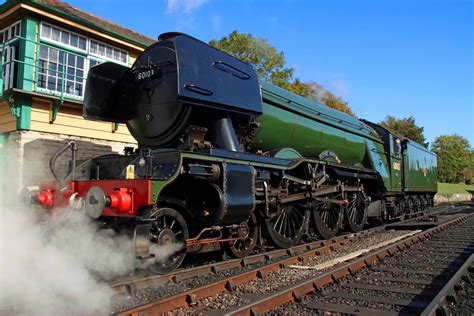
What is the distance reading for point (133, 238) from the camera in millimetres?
4762

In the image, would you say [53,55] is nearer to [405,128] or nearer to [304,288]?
[304,288]

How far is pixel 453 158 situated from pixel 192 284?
84.7 meters

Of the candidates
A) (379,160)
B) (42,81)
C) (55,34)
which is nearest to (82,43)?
(55,34)

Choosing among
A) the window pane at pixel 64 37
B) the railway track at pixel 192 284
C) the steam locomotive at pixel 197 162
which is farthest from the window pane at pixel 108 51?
the railway track at pixel 192 284

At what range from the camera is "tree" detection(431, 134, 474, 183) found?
76875 mm

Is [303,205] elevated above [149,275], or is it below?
above

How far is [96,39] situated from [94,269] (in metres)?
7.37

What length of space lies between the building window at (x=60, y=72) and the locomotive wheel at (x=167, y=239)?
18.5 ft

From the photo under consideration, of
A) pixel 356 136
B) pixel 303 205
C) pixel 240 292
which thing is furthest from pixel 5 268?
pixel 356 136

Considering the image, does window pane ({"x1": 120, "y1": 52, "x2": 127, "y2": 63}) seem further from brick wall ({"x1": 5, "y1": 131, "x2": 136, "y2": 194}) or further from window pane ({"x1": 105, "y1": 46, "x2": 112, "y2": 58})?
brick wall ({"x1": 5, "y1": 131, "x2": 136, "y2": 194})

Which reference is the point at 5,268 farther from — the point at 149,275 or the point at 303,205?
the point at 303,205

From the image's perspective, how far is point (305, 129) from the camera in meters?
8.16

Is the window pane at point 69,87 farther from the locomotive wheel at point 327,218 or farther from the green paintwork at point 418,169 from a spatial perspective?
the green paintwork at point 418,169

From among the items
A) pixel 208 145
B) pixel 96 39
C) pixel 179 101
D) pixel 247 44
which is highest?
pixel 247 44
